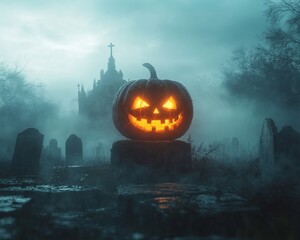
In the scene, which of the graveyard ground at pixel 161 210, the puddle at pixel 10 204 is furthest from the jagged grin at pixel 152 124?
the puddle at pixel 10 204

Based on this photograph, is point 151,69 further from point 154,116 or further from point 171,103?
point 154,116

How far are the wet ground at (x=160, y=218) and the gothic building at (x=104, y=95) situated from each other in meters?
46.4

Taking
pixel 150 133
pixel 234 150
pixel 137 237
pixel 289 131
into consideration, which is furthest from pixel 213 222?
pixel 234 150

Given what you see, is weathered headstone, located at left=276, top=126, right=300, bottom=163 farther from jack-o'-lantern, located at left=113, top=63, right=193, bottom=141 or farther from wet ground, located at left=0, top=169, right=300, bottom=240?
wet ground, located at left=0, top=169, right=300, bottom=240

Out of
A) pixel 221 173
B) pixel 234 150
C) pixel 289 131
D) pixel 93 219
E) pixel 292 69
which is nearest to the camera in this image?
pixel 93 219

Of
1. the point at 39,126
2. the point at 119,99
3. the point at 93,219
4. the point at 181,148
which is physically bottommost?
the point at 93,219

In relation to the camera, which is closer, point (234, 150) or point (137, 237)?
point (137, 237)

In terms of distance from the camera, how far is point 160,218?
305 cm

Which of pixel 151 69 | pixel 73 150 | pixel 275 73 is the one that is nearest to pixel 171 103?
pixel 151 69

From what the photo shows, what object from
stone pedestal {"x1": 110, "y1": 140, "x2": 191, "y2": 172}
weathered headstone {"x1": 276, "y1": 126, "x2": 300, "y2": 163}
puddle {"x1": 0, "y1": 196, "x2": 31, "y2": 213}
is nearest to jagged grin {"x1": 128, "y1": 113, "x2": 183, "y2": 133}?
stone pedestal {"x1": 110, "y1": 140, "x2": 191, "y2": 172}

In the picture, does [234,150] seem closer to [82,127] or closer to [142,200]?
[142,200]

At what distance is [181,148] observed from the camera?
7375 mm

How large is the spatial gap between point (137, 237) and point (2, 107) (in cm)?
4665

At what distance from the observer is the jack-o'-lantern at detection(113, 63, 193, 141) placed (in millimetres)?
7441
